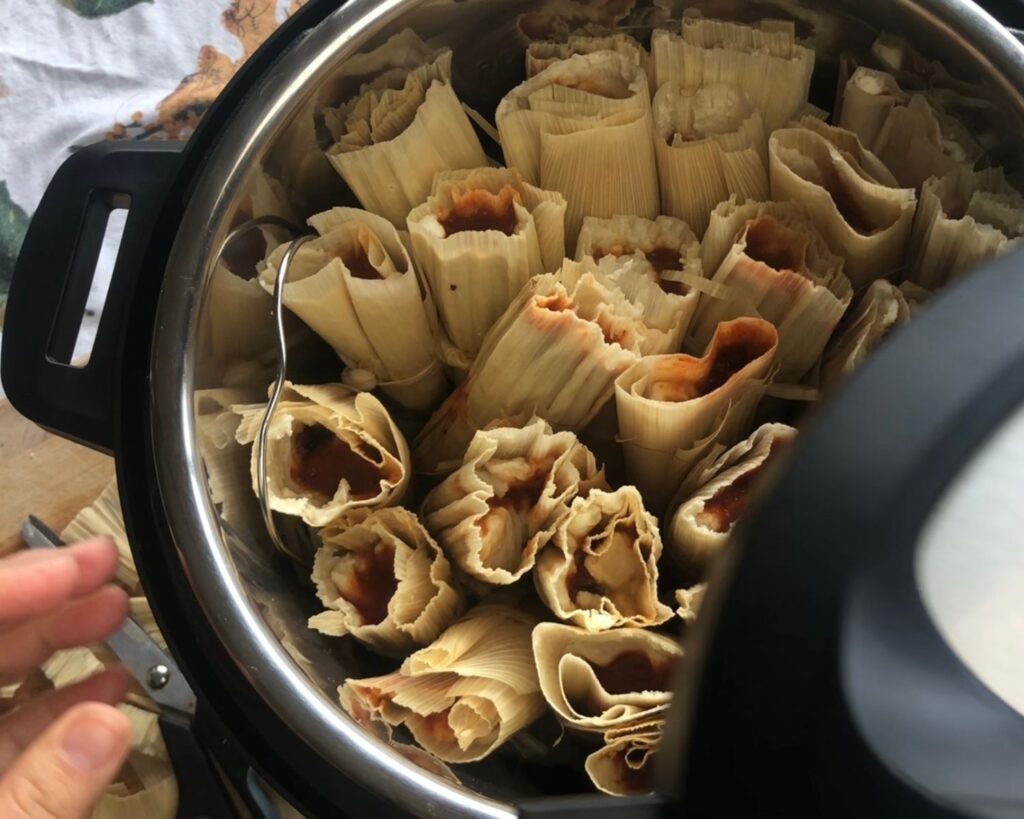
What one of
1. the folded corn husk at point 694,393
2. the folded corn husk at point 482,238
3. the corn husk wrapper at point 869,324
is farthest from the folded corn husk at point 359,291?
the corn husk wrapper at point 869,324

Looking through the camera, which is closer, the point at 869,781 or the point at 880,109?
the point at 869,781

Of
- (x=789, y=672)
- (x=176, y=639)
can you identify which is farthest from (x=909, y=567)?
(x=176, y=639)

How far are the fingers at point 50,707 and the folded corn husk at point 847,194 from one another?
Answer: 0.48m

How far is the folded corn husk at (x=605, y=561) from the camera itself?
46cm

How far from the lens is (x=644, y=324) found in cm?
50

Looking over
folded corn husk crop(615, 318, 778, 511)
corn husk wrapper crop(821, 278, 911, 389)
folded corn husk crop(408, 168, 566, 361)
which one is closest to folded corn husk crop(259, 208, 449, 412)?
folded corn husk crop(408, 168, 566, 361)

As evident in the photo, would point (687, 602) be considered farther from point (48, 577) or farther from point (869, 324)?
point (48, 577)

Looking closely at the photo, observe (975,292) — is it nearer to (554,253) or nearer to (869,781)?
(869,781)

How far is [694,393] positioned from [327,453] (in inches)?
7.7

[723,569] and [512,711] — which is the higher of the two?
[723,569]

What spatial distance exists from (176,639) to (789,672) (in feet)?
1.07

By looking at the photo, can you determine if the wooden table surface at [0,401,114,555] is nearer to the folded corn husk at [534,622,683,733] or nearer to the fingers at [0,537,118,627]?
the fingers at [0,537,118,627]

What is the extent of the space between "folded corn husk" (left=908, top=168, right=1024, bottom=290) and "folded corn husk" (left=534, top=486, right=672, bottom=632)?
205mm

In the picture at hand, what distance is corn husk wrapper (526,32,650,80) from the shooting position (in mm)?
532
